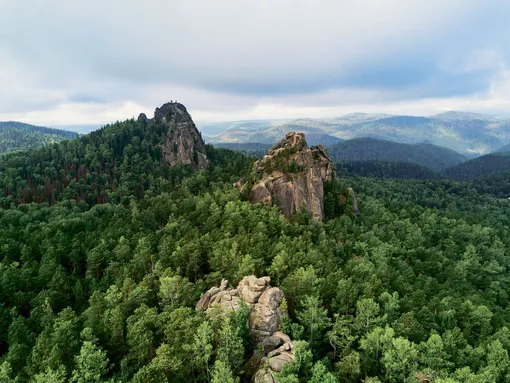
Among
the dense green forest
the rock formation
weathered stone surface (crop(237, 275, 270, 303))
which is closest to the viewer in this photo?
the rock formation

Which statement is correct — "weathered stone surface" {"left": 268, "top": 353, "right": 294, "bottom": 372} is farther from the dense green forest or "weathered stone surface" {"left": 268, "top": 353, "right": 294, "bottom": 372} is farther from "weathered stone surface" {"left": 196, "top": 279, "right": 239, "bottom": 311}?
"weathered stone surface" {"left": 196, "top": 279, "right": 239, "bottom": 311}

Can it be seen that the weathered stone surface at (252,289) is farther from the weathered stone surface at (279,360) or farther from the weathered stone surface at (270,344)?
the weathered stone surface at (279,360)

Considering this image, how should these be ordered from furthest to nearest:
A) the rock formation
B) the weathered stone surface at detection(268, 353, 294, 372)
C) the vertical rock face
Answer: the vertical rock face
the rock formation
the weathered stone surface at detection(268, 353, 294, 372)

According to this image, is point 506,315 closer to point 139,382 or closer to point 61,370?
point 139,382

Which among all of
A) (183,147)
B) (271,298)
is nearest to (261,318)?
(271,298)

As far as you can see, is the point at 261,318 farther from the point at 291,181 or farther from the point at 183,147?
the point at 183,147

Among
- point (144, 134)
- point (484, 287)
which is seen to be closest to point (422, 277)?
point (484, 287)

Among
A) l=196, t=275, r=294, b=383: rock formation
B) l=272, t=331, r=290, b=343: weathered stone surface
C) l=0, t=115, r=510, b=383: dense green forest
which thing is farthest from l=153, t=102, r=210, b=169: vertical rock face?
l=272, t=331, r=290, b=343: weathered stone surface

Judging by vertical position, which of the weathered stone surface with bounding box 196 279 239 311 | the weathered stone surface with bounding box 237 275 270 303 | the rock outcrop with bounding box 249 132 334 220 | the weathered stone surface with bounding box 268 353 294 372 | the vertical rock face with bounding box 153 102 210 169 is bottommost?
the weathered stone surface with bounding box 268 353 294 372
